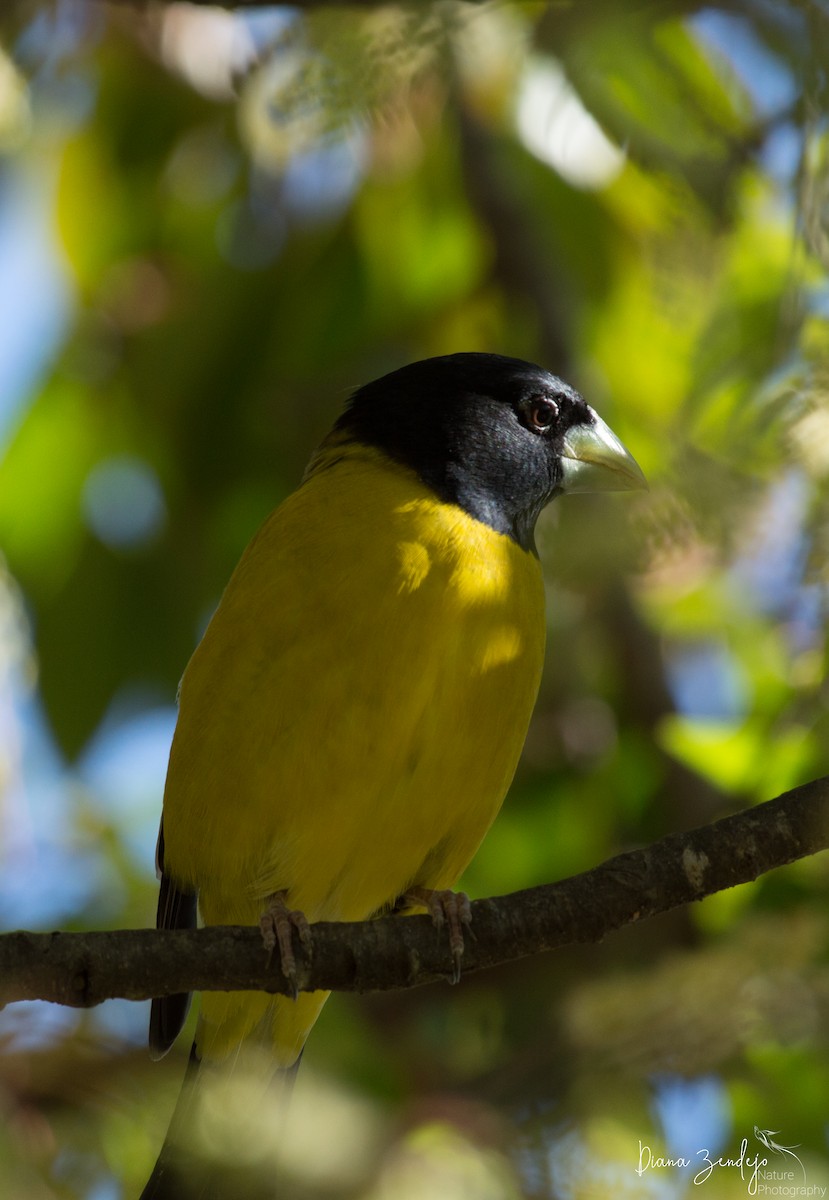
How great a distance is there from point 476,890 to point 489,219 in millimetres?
2397

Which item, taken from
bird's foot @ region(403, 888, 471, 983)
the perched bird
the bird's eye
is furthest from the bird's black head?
bird's foot @ region(403, 888, 471, 983)

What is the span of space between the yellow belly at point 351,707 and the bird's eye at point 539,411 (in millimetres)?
646

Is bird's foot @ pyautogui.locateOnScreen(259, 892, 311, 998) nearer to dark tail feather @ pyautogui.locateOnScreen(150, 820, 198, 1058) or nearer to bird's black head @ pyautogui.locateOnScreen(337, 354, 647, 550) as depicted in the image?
dark tail feather @ pyautogui.locateOnScreen(150, 820, 198, 1058)

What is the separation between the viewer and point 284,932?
124 inches

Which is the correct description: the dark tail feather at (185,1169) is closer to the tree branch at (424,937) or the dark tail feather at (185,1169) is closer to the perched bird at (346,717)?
the perched bird at (346,717)

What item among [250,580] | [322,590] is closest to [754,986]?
[322,590]

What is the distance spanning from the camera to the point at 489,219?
5488mm

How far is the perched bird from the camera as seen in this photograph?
144 inches

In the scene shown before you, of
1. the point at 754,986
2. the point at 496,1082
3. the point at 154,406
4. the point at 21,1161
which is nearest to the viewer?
the point at 21,1161

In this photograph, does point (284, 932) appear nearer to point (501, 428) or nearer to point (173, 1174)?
point (173, 1174)

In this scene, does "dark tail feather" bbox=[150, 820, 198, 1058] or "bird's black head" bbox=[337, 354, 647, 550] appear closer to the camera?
"dark tail feather" bbox=[150, 820, 198, 1058]

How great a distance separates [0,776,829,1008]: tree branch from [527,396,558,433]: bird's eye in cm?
186

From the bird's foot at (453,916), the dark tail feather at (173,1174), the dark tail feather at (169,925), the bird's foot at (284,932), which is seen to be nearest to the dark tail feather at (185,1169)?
the dark tail feather at (173,1174)

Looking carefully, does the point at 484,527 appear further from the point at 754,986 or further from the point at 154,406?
the point at 754,986
